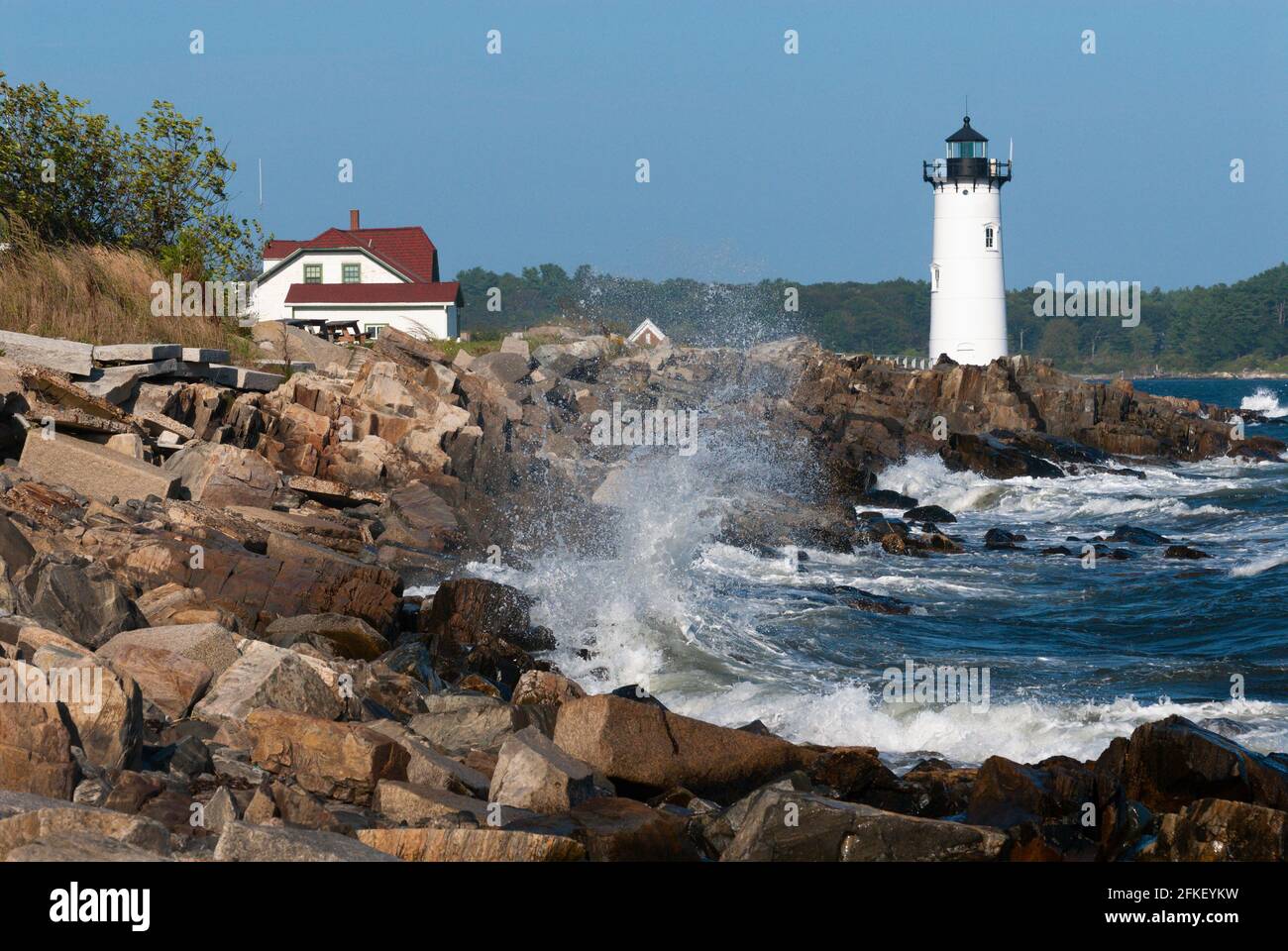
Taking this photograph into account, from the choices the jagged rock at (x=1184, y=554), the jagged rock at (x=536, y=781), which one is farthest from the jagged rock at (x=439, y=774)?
the jagged rock at (x=1184, y=554)

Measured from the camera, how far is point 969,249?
4791cm

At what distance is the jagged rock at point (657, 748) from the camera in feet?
27.0

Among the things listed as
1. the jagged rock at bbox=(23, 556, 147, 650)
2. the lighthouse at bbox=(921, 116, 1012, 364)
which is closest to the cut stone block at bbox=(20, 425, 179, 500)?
the jagged rock at bbox=(23, 556, 147, 650)

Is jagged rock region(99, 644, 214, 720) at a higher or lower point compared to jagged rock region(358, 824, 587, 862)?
higher

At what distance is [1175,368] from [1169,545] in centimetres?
13727

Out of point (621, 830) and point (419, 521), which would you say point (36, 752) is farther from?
point (419, 521)

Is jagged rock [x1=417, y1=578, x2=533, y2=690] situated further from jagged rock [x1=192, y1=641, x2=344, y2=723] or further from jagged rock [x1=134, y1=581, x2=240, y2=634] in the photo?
jagged rock [x1=192, y1=641, x2=344, y2=723]

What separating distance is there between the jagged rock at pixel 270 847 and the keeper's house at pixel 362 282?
37.5 m

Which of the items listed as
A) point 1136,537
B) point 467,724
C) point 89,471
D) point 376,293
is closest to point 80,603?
point 467,724

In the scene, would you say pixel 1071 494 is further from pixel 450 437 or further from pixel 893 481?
pixel 450 437

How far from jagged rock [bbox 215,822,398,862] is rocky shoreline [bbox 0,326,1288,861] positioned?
12mm

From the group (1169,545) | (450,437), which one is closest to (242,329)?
(450,437)

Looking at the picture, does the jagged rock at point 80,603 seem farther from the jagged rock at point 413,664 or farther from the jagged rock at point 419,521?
the jagged rock at point 419,521

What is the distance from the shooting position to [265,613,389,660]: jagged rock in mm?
10312
